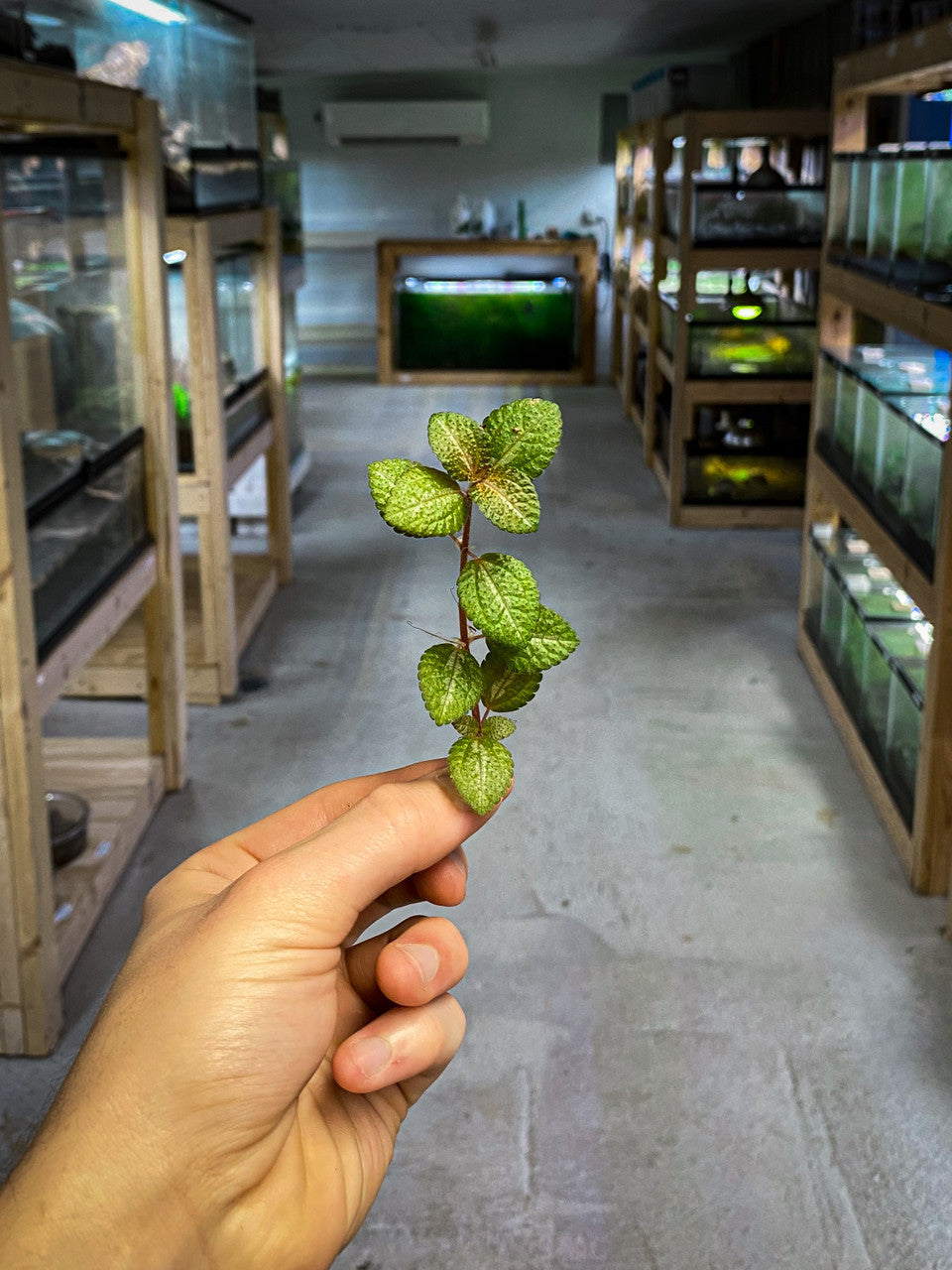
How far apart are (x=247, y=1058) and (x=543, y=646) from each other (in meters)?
0.35

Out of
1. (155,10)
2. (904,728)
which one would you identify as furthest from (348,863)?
(155,10)

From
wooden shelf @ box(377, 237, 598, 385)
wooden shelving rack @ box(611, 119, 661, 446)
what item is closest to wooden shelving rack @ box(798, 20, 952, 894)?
wooden shelving rack @ box(611, 119, 661, 446)

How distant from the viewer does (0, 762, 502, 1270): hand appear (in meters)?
0.80

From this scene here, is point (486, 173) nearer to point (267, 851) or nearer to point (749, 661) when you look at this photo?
point (749, 661)

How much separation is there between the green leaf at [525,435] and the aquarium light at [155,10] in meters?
3.14

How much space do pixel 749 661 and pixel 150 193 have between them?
2.39 metres

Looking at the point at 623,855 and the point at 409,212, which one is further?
the point at 409,212

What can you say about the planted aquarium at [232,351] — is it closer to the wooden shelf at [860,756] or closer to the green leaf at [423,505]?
the wooden shelf at [860,756]

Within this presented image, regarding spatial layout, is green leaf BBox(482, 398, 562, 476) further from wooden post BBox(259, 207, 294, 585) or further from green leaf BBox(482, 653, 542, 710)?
wooden post BBox(259, 207, 294, 585)

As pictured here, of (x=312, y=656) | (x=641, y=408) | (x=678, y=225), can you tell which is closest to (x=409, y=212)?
(x=641, y=408)

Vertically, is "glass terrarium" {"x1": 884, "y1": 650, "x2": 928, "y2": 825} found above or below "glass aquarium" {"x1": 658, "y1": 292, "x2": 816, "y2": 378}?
below

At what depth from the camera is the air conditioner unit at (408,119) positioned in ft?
36.8

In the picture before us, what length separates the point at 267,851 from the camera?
1.05 meters

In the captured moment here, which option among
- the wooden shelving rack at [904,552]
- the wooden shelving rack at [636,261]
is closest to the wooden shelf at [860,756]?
the wooden shelving rack at [904,552]
